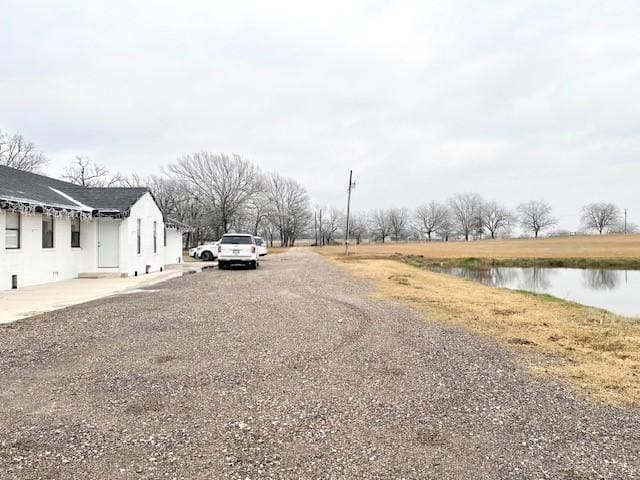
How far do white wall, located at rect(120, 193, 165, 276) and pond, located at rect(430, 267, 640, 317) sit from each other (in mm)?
15675

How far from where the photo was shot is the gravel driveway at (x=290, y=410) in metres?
2.94

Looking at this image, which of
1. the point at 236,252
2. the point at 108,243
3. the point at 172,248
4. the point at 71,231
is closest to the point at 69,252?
the point at 71,231

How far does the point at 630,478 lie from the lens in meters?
2.77

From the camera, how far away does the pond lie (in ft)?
48.8

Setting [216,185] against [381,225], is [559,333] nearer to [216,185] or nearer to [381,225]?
[216,185]

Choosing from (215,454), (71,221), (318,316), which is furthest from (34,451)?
(71,221)

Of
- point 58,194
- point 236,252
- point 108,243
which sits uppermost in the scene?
point 58,194

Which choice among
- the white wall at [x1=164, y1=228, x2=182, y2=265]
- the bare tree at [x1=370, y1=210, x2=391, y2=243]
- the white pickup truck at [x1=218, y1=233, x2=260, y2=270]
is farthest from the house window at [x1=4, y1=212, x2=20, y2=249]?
the bare tree at [x1=370, y1=210, x2=391, y2=243]

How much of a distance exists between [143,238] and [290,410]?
16824 millimetres

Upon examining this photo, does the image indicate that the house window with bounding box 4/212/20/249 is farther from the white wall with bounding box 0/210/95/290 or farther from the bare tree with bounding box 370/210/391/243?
the bare tree with bounding box 370/210/391/243

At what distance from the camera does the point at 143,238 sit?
18891 millimetres

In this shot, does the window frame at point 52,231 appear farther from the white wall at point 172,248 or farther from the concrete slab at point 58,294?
the white wall at point 172,248

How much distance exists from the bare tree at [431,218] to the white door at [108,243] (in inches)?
4209

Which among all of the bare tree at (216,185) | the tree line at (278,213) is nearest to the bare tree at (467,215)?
the tree line at (278,213)
